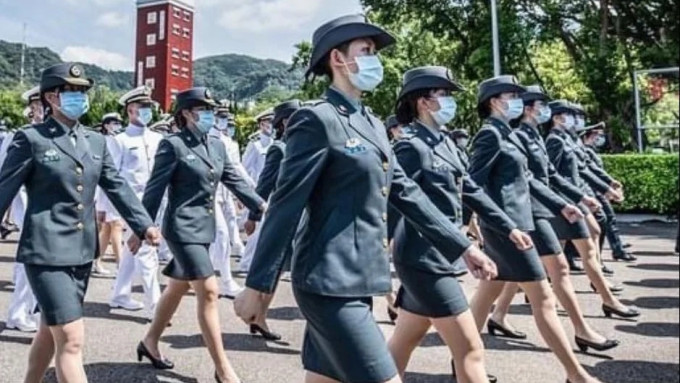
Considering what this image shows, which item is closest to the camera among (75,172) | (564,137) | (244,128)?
(75,172)

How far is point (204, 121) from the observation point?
5352 mm

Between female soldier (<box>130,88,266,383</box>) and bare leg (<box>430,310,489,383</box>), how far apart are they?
165 centimetres

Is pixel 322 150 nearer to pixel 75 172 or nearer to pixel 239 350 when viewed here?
pixel 75 172

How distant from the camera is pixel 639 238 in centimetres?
1455

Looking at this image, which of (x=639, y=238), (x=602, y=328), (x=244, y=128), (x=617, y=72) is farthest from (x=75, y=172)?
(x=244, y=128)

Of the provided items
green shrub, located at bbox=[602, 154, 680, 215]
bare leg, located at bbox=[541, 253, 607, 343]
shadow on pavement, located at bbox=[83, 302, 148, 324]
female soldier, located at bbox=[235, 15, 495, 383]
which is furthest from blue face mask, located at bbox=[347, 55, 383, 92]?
green shrub, located at bbox=[602, 154, 680, 215]

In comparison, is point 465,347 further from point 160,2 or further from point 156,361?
point 160,2

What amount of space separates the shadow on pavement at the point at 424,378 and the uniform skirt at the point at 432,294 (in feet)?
4.27

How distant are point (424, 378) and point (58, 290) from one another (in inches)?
98.6

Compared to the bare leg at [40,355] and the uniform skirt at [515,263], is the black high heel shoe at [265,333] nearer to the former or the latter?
the uniform skirt at [515,263]

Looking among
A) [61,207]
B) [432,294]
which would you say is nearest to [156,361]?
[61,207]

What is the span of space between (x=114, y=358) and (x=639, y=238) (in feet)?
38.3

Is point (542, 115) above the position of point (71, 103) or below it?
above

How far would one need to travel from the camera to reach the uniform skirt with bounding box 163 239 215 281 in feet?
16.1
